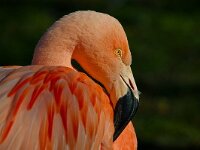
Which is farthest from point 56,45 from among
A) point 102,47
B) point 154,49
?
point 154,49

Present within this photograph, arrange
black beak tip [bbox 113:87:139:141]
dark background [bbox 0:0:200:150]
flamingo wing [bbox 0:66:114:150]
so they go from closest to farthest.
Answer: flamingo wing [bbox 0:66:114:150]
black beak tip [bbox 113:87:139:141]
dark background [bbox 0:0:200:150]

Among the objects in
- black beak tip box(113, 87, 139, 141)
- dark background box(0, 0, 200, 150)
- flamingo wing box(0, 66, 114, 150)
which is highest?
flamingo wing box(0, 66, 114, 150)

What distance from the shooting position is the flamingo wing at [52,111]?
3.14 m

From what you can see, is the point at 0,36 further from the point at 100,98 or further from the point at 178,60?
the point at 100,98

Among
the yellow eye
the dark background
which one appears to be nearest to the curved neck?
the yellow eye

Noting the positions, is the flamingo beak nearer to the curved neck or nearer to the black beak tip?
the black beak tip

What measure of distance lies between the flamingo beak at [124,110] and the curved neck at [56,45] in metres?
0.32

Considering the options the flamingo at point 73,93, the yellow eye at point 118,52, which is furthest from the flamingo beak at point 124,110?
the yellow eye at point 118,52

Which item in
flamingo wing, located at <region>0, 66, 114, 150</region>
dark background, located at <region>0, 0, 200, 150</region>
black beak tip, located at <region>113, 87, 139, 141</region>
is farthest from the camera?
dark background, located at <region>0, 0, 200, 150</region>

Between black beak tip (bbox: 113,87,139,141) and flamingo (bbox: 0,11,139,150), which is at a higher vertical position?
flamingo (bbox: 0,11,139,150)

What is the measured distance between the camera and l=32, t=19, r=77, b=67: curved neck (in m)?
3.64

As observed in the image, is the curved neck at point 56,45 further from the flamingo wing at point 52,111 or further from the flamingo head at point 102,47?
the flamingo wing at point 52,111

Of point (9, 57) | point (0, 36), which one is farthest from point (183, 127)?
point (0, 36)

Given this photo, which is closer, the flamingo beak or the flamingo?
the flamingo
